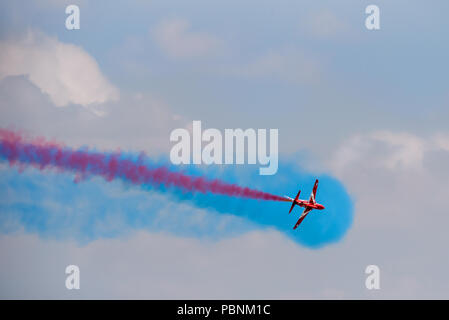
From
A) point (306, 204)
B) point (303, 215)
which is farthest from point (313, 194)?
point (306, 204)

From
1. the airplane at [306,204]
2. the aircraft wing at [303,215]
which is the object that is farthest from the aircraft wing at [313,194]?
the aircraft wing at [303,215]

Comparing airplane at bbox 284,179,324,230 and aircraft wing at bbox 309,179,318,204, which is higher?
aircraft wing at bbox 309,179,318,204

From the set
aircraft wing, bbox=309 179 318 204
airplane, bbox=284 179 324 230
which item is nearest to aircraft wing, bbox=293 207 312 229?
airplane, bbox=284 179 324 230

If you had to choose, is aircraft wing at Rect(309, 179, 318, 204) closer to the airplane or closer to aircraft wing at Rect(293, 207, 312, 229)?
the airplane

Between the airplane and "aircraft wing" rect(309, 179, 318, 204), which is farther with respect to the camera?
"aircraft wing" rect(309, 179, 318, 204)

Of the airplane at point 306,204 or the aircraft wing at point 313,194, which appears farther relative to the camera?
the aircraft wing at point 313,194

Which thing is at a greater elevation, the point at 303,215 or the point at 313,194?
the point at 313,194

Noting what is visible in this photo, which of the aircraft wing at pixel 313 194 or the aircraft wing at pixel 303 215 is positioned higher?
the aircraft wing at pixel 313 194

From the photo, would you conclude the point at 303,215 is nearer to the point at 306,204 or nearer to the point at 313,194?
the point at 313,194

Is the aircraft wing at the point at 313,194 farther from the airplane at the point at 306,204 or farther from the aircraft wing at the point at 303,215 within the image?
the aircraft wing at the point at 303,215

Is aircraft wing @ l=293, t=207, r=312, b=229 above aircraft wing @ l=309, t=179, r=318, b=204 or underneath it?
underneath

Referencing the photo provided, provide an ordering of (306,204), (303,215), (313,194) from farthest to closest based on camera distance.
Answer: (303,215) < (313,194) < (306,204)
